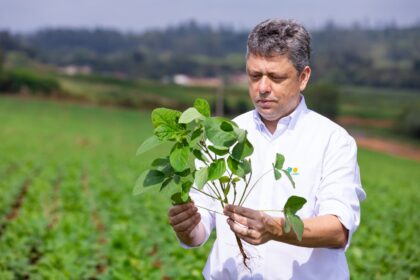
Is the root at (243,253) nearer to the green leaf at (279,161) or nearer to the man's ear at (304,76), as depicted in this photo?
the green leaf at (279,161)

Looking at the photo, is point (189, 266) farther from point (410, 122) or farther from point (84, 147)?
point (410, 122)

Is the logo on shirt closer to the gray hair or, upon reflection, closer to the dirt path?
the gray hair

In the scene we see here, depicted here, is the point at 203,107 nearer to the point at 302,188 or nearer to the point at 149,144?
the point at 149,144

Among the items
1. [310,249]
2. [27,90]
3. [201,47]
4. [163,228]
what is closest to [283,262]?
[310,249]

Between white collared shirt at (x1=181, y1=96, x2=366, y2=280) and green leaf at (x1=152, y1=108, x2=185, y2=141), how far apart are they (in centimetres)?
38

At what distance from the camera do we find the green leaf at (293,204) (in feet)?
7.61

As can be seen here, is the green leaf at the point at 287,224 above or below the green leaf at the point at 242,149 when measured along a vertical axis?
below

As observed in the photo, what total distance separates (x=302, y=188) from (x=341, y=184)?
0.14 meters

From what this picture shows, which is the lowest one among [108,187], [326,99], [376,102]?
[376,102]

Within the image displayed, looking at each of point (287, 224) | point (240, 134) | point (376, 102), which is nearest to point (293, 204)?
point (287, 224)

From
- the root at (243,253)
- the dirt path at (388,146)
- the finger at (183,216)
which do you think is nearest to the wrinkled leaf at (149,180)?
the finger at (183,216)

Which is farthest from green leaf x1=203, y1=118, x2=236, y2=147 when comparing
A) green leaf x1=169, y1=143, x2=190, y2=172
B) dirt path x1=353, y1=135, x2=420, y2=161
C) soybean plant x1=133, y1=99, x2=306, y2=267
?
dirt path x1=353, y1=135, x2=420, y2=161

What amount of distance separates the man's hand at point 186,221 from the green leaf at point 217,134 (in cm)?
37

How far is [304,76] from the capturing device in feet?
8.79
